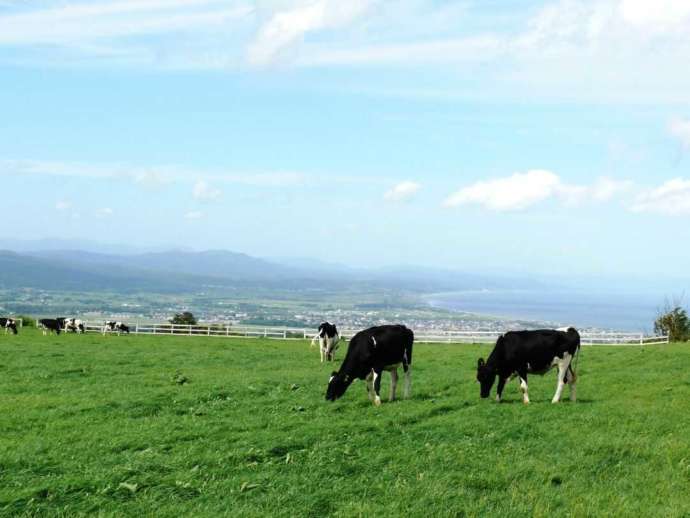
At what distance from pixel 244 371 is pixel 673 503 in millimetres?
20025

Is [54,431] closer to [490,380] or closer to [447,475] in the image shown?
[447,475]

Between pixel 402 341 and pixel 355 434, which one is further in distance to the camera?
pixel 402 341

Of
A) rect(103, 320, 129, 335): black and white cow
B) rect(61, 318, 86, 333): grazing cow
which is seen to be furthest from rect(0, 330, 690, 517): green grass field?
rect(103, 320, 129, 335): black and white cow

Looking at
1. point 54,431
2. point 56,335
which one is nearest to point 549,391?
point 54,431

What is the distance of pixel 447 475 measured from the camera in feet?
40.9

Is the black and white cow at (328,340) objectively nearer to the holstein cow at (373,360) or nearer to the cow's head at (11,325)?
the holstein cow at (373,360)

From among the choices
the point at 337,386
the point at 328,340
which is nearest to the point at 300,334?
the point at 328,340

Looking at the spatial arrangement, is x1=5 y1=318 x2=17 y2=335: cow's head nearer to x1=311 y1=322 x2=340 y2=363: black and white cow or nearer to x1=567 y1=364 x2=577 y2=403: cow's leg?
x1=311 y1=322 x2=340 y2=363: black and white cow

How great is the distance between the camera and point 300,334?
213 feet

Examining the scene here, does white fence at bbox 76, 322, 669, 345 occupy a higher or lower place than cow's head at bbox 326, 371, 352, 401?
lower

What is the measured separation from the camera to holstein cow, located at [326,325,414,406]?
65.7 ft

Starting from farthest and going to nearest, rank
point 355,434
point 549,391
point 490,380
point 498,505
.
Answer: point 549,391
point 490,380
point 355,434
point 498,505

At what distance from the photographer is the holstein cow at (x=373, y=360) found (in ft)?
65.7

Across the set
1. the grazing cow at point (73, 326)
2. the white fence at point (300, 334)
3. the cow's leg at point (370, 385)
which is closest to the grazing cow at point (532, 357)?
the cow's leg at point (370, 385)
